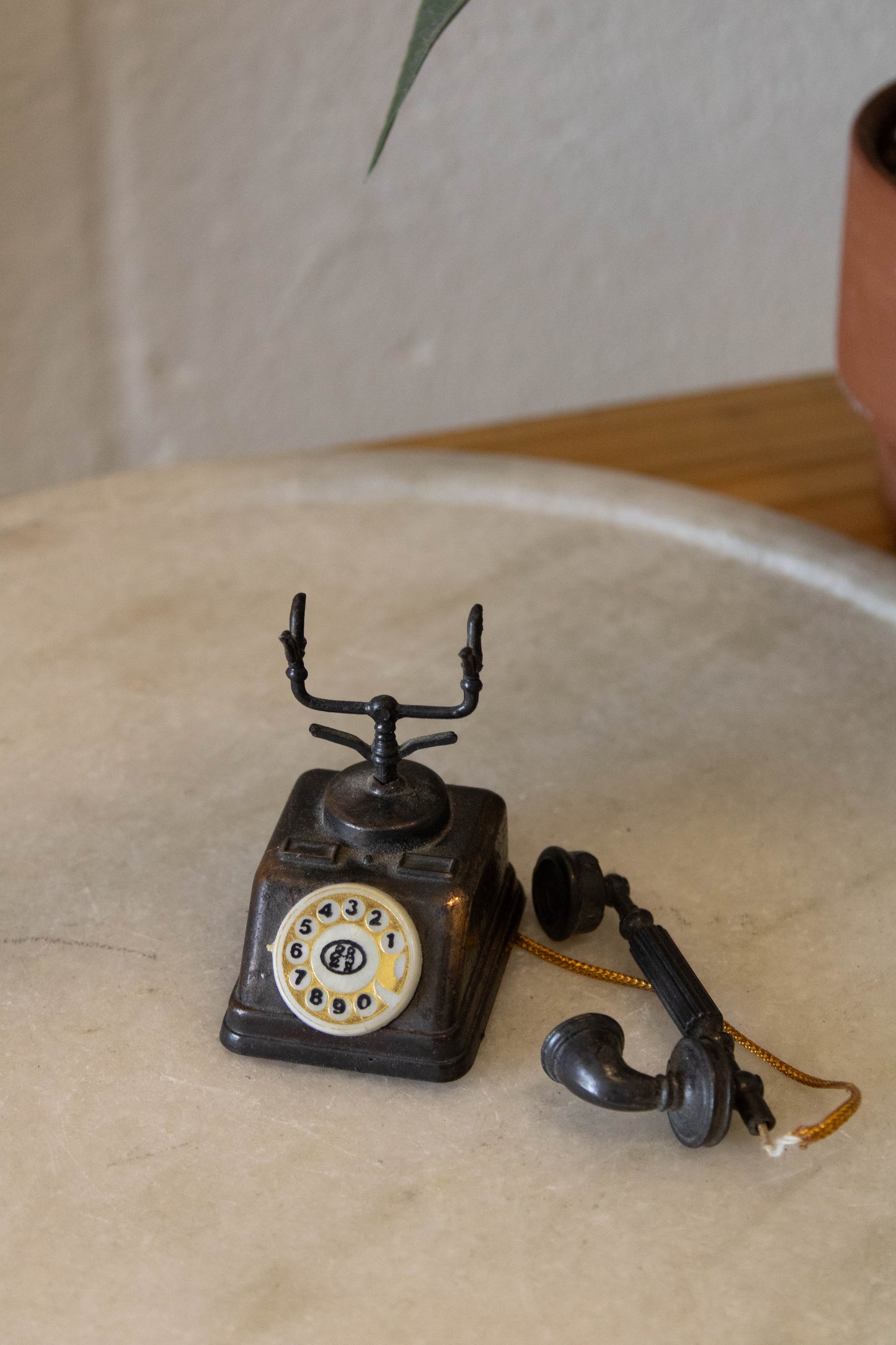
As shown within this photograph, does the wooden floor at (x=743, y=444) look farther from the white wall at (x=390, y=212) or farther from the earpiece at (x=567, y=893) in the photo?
the earpiece at (x=567, y=893)

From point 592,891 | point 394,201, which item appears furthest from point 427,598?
point 394,201

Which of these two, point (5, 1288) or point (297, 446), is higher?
point (5, 1288)

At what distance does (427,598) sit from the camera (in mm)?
867

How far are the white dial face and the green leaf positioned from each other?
30 centimetres

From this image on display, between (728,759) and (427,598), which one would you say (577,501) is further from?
(728,759)

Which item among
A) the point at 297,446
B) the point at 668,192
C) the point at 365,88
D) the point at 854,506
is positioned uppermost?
the point at 365,88

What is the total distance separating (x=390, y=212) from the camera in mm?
1283

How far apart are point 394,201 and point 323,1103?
3.09 feet

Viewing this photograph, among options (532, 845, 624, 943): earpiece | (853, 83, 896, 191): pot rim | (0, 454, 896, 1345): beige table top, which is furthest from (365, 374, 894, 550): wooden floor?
(532, 845, 624, 943): earpiece

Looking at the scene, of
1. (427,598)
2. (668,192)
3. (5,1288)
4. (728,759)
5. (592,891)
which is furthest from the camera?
(668,192)

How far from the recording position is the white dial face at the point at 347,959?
0.53 m

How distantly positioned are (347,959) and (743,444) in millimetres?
705

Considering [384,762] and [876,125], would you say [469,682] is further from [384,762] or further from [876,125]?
[876,125]

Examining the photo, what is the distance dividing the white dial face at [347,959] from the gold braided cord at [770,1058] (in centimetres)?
9
